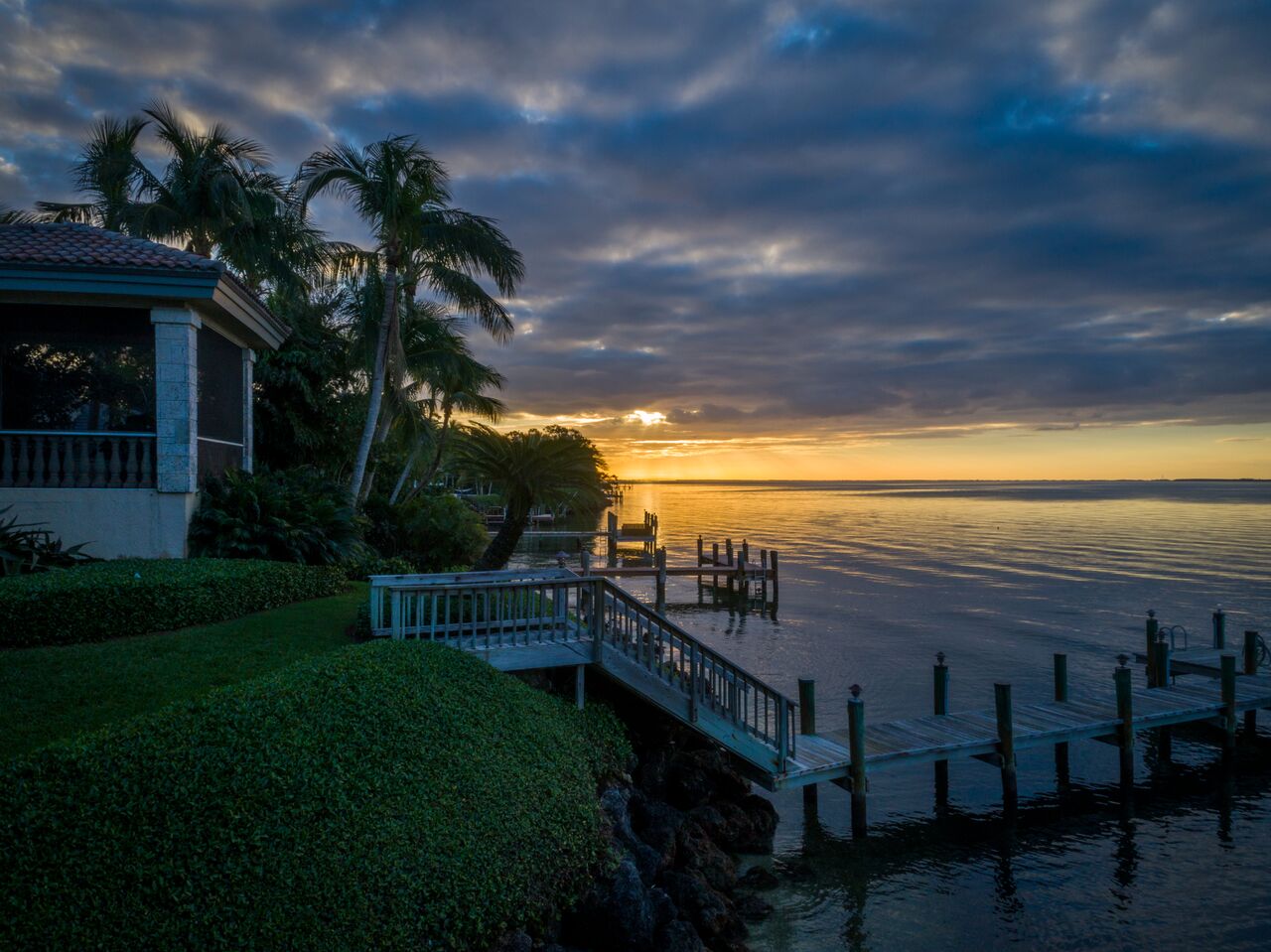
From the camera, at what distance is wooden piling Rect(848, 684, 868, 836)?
12.0 meters

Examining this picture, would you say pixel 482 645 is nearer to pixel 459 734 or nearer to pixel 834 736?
pixel 459 734

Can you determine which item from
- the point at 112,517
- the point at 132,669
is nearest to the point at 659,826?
the point at 132,669

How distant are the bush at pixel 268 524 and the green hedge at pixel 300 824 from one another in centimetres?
767

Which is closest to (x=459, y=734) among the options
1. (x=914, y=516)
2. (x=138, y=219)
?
(x=138, y=219)

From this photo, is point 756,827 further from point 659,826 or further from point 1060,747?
point 1060,747

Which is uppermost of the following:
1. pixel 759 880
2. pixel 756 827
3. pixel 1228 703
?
pixel 1228 703

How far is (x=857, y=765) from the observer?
39.5 feet

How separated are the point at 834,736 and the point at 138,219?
999 inches

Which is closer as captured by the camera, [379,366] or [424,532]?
[379,366]

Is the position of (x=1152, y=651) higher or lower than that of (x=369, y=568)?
lower

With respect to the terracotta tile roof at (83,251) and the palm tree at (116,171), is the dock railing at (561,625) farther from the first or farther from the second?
the palm tree at (116,171)

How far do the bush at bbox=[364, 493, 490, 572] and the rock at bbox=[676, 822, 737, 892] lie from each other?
61.8 feet

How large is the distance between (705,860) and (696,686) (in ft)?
7.38

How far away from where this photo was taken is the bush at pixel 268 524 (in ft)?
50.2
